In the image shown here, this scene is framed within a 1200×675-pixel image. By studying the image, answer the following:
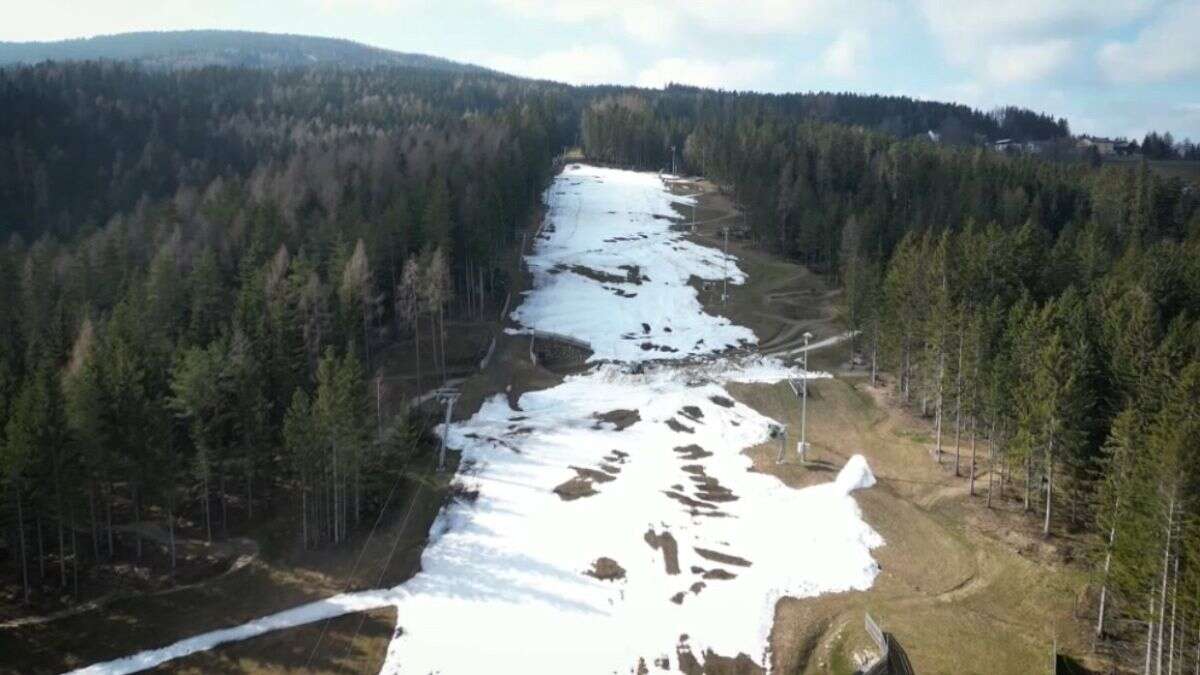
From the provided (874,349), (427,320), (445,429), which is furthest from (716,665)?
(427,320)

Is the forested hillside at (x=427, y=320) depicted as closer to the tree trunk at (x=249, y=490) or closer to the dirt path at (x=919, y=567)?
the tree trunk at (x=249, y=490)

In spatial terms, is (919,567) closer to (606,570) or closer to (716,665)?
(716,665)

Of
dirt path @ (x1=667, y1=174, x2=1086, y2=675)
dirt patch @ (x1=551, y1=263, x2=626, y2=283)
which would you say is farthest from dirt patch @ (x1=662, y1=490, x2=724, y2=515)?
dirt patch @ (x1=551, y1=263, x2=626, y2=283)

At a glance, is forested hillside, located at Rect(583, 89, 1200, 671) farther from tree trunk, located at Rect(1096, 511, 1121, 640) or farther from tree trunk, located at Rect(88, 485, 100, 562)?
tree trunk, located at Rect(88, 485, 100, 562)

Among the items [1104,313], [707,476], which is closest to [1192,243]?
[1104,313]

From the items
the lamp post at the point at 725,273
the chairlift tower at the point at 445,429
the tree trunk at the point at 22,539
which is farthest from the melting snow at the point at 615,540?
the lamp post at the point at 725,273
